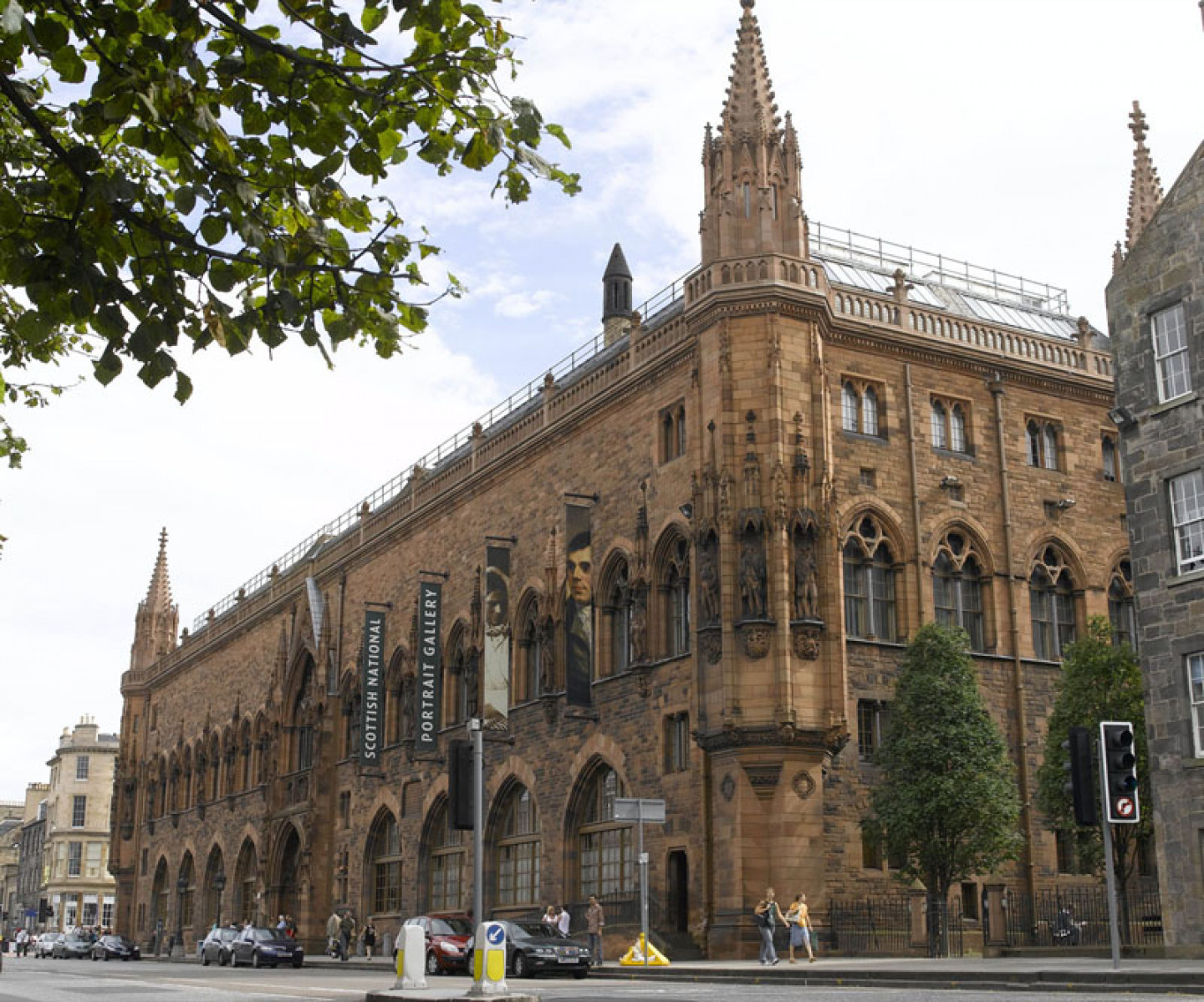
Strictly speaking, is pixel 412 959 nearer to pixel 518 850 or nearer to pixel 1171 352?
pixel 1171 352

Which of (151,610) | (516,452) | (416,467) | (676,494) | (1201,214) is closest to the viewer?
(1201,214)

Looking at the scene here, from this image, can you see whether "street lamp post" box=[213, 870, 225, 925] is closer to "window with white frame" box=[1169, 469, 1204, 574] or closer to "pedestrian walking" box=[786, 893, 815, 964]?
"pedestrian walking" box=[786, 893, 815, 964]

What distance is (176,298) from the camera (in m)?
9.07

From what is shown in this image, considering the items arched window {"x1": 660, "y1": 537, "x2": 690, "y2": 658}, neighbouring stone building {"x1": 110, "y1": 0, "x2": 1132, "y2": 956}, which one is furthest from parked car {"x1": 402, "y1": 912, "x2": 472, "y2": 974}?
arched window {"x1": 660, "y1": 537, "x2": 690, "y2": 658}

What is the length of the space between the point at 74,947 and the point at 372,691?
23.9m

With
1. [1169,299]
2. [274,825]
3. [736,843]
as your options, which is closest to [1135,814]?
[1169,299]

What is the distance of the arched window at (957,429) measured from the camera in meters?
38.9

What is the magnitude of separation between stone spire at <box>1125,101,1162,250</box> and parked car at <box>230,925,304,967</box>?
3220 cm

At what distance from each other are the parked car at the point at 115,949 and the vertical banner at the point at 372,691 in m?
16.1

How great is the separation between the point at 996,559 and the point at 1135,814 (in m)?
19.0

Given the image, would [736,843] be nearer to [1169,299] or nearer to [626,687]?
[626,687]

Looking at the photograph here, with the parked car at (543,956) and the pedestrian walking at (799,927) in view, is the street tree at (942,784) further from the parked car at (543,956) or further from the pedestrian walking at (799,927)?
the parked car at (543,956)

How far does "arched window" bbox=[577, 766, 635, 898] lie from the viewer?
37688 millimetres

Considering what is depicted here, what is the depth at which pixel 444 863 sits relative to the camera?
47.5 m
